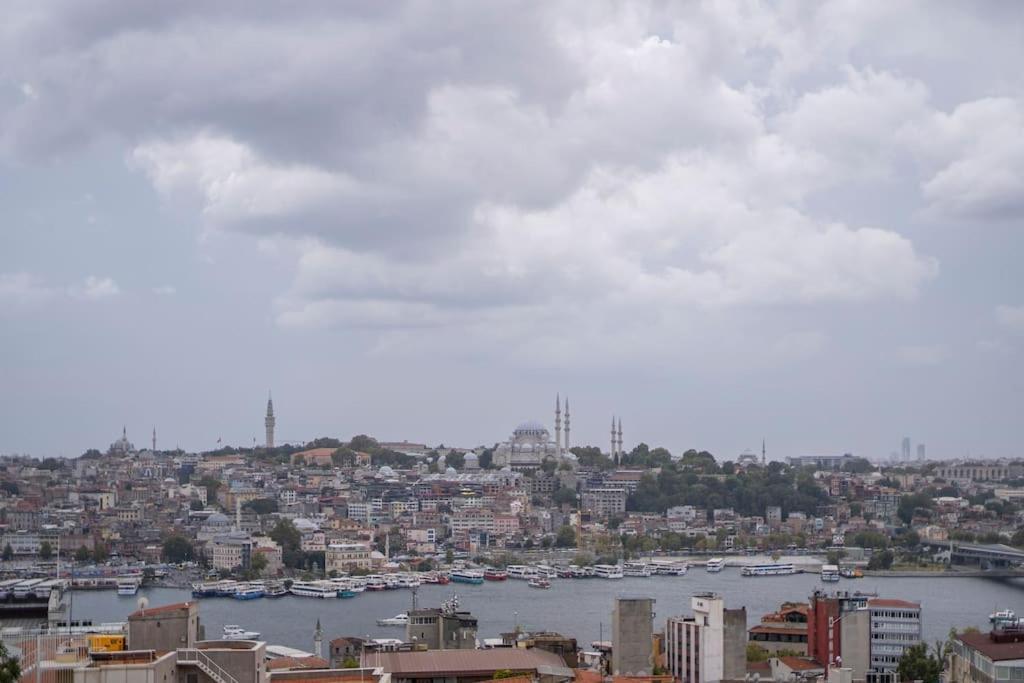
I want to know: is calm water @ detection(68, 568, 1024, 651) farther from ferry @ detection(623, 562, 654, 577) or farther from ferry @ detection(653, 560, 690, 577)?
ferry @ detection(623, 562, 654, 577)

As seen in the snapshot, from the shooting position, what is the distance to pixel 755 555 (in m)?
37.0

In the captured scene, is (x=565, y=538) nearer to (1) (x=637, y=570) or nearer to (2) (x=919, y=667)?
(1) (x=637, y=570)

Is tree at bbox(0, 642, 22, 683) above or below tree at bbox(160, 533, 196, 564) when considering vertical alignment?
above

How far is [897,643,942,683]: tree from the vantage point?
29.2 feet

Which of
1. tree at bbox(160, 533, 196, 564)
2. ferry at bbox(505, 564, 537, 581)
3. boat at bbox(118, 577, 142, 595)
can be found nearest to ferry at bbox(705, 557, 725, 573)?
ferry at bbox(505, 564, 537, 581)

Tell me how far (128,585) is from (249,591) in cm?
234

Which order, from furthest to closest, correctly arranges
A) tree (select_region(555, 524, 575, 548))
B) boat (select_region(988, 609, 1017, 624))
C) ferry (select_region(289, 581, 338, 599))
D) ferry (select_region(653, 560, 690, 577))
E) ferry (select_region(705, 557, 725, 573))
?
1. tree (select_region(555, 524, 575, 548))
2. ferry (select_region(705, 557, 725, 573))
3. ferry (select_region(653, 560, 690, 577))
4. ferry (select_region(289, 581, 338, 599))
5. boat (select_region(988, 609, 1017, 624))

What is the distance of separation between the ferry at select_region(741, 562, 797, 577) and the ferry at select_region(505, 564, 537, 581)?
13.7 ft

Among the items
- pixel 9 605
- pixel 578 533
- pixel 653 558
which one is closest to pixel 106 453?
pixel 578 533

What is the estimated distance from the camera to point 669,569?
31.9m

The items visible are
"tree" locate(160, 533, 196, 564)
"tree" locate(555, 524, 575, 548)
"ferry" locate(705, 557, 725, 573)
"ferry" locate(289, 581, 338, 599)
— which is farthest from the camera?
"tree" locate(555, 524, 575, 548)

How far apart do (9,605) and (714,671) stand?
4501mm

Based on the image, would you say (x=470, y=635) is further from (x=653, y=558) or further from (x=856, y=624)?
(x=653, y=558)

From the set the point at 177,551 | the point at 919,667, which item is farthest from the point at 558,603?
the point at 919,667
